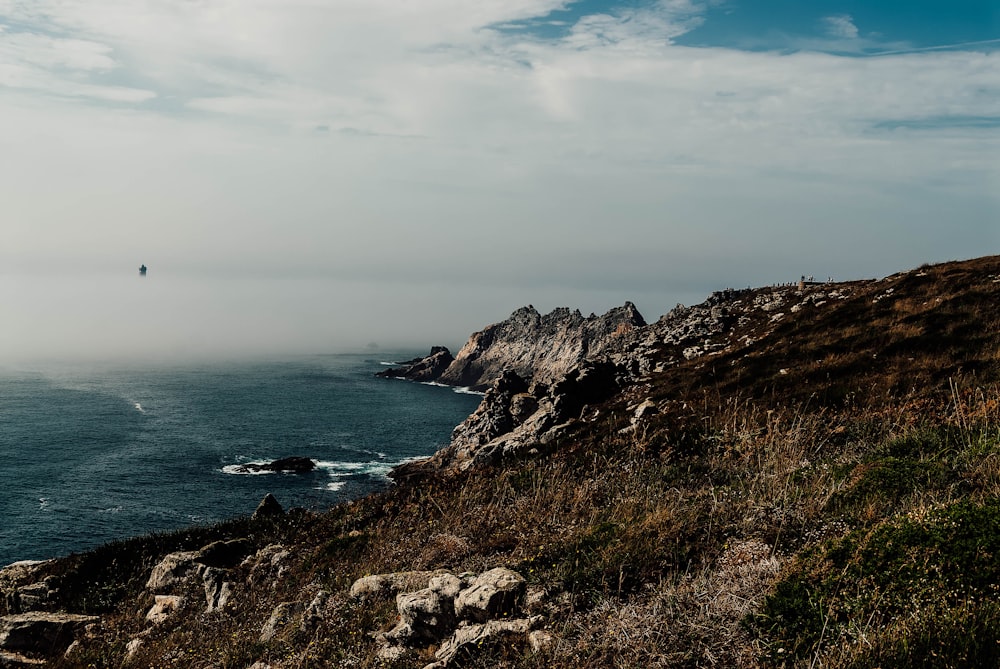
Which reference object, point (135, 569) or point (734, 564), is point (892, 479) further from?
point (135, 569)

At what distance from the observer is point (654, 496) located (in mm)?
10547

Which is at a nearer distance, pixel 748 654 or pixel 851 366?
pixel 748 654

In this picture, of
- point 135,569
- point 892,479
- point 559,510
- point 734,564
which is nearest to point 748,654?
point 734,564

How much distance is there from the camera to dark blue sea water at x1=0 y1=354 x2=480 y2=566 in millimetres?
58156

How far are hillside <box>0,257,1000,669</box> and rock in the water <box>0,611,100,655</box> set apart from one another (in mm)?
61

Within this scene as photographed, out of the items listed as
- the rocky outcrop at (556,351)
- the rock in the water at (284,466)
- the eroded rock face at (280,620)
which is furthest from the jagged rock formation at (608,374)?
the rocky outcrop at (556,351)

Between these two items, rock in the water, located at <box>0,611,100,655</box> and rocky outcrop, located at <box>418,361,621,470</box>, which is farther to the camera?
rocky outcrop, located at <box>418,361,621,470</box>

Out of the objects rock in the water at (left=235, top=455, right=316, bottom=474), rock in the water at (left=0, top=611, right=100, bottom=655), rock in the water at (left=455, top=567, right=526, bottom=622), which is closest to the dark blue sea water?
rock in the water at (left=235, top=455, right=316, bottom=474)

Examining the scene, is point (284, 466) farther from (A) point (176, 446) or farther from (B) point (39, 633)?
(B) point (39, 633)

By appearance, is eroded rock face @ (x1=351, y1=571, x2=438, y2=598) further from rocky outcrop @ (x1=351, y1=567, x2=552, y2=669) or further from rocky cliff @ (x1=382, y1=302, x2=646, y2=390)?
rocky cliff @ (x1=382, y1=302, x2=646, y2=390)

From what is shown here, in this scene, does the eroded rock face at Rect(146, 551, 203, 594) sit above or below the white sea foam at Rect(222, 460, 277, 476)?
above

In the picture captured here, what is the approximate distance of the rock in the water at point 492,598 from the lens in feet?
24.8

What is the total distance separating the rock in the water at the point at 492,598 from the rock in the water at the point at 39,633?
14.4 m

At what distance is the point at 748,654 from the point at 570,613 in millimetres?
2062
